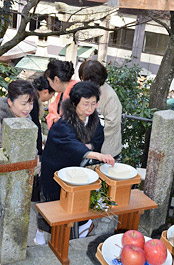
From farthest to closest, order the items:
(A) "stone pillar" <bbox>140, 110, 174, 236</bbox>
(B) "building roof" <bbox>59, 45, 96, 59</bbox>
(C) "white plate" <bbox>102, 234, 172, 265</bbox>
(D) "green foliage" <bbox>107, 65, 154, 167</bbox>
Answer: (B) "building roof" <bbox>59, 45, 96, 59</bbox>
(D) "green foliage" <bbox>107, 65, 154, 167</bbox>
(A) "stone pillar" <bbox>140, 110, 174, 236</bbox>
(C) "white plate" <bbox>102, 234, 172, 265</bbox>

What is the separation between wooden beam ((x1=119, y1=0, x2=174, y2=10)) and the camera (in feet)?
14.8

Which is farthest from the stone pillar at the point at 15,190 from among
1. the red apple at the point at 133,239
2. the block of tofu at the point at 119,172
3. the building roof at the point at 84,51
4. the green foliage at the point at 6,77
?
the building roof at the point at 84,51

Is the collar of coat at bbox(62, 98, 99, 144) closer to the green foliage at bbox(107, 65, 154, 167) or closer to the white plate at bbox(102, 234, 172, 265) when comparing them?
the white plate at bbox(102, 234, 172, 265)

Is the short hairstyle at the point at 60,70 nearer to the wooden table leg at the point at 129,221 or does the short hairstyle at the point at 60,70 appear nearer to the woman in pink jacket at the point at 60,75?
the woman in pink jacket at the point at 60,75

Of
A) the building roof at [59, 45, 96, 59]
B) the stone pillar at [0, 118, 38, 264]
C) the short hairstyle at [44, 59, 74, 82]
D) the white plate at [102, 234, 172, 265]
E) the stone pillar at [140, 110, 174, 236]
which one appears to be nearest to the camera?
the white plate at [102, 234, 172, 265]

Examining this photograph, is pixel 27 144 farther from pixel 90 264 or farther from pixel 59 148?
pixel 90 264

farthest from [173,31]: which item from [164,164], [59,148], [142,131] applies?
[59,148]

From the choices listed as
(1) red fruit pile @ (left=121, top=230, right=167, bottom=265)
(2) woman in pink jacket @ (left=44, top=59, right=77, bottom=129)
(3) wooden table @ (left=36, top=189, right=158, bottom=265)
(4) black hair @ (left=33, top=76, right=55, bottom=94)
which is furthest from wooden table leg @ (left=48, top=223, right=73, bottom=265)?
(4) black hair @ (left=33, top=76, right=55, bottom=94)

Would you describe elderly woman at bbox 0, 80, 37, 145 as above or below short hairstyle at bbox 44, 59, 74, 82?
below

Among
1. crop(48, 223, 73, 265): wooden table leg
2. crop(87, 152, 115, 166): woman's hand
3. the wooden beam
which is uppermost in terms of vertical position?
the wooden beam

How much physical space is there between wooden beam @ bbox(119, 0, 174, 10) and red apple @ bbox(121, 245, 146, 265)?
9.36ft

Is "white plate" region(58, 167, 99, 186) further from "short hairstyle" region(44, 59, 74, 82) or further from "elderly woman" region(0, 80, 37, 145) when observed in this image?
"short hairstyle" region(44, 59, 74, 82)

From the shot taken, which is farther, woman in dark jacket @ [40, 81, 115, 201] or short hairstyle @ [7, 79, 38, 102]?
short hairstyle @ [7, 79, 38, 102]

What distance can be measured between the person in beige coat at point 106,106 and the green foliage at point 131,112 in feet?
4.66
